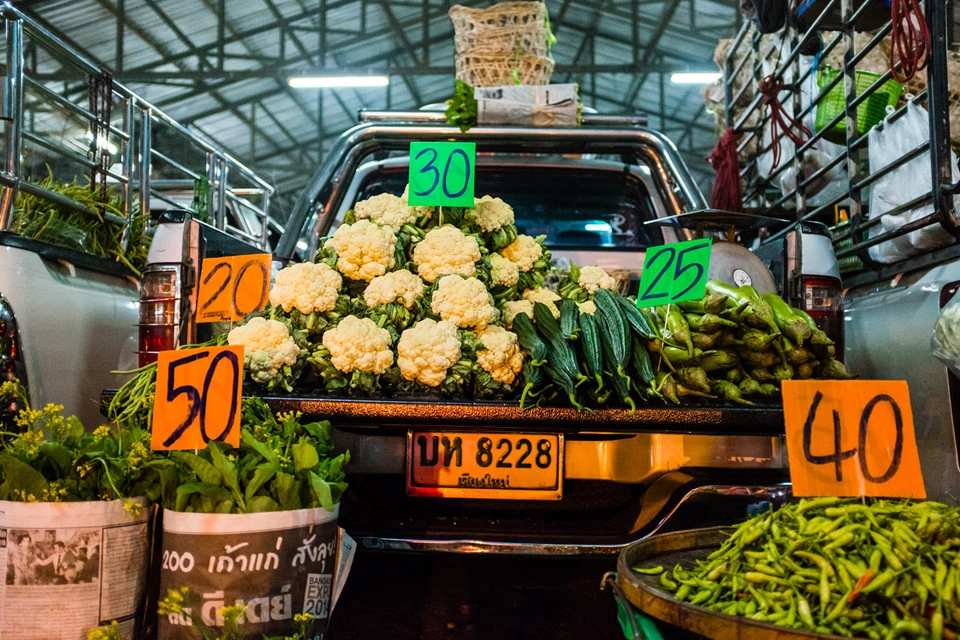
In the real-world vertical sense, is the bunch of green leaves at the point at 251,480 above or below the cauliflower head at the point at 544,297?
below

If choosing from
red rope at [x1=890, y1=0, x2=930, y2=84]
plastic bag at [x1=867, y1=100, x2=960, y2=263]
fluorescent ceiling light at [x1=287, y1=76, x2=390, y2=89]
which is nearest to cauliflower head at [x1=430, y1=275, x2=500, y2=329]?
plastic bag at [x1=867, y1=100, x2=960, y2=263]

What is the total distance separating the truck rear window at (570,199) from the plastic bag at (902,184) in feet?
3.34

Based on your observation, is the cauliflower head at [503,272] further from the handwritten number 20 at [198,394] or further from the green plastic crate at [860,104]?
the green plastic crate at [860,104]

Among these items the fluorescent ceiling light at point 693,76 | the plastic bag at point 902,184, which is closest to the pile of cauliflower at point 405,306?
the plastic bag at point 902,184

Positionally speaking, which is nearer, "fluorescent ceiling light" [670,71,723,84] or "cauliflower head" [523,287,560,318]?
"cauliflower head" [523,287,560,318]

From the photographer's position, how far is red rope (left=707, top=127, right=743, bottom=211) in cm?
468

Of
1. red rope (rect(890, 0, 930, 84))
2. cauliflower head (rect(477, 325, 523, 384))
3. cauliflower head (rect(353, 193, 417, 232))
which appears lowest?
cauliflower head (rect(477, 325, 523, 384))

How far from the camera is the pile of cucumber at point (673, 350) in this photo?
216 centimetres

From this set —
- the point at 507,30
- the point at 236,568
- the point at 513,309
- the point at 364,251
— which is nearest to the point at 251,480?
the point at 236,568

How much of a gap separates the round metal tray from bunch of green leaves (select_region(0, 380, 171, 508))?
1.01 metres

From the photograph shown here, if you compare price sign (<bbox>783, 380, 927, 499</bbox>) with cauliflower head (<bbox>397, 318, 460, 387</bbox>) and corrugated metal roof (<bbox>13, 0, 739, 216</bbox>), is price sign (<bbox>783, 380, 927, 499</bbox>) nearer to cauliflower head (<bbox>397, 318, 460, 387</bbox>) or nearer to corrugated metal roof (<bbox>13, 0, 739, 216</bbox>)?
cauliflower head (<bbox>397, 318, 460, 387</bbox>)

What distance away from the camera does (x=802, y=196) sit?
4.18 meters

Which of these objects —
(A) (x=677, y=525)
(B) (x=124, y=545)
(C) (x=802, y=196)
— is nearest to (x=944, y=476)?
(A) (x=677, y=525)

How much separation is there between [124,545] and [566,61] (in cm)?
1853
